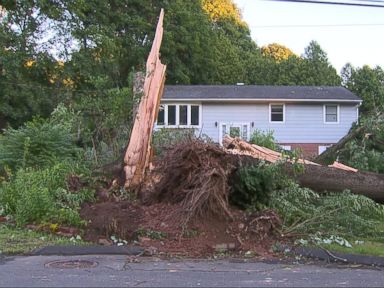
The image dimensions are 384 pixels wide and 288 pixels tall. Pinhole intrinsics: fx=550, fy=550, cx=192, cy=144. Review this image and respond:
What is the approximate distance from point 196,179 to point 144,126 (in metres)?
2.80

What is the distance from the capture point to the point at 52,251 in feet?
26.2

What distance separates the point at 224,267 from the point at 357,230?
346 centimetres

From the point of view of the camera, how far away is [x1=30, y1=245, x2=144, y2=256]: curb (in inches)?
313

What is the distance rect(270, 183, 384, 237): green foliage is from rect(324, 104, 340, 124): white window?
22114 mm

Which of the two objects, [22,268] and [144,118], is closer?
[22,268]

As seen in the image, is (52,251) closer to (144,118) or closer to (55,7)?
(144,118)

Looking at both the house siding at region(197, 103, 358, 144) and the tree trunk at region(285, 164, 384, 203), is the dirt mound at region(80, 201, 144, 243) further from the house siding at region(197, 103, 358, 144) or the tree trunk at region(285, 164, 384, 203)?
the house siding at region(197, 103, 358, 144)

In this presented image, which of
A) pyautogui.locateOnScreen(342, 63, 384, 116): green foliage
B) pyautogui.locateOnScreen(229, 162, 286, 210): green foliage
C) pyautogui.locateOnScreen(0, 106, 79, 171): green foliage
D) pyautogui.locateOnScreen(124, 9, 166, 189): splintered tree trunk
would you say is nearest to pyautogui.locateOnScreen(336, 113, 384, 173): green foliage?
pyautogui.locateOnScreen(229, 162, 286, 210): green foliage

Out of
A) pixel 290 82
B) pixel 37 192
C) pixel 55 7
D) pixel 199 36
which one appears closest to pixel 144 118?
pixel 37 192

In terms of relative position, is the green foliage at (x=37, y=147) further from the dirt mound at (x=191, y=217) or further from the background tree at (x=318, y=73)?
the background tree at (x=318, y=73)

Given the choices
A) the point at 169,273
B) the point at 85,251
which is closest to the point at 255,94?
the point at 85,251

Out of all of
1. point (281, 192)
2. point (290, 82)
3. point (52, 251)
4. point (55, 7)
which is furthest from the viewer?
point (290, 82)

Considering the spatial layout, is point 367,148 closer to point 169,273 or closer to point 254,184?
point 254,184

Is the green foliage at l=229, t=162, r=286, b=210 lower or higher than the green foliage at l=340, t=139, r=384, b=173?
lower
